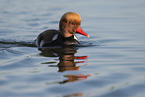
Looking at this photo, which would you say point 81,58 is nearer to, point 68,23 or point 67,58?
point 67,58

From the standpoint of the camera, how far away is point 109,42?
10.1 m

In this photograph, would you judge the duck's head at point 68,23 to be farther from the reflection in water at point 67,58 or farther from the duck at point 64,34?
the reflection in water at point 67,58

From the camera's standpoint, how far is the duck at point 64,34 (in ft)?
29.8

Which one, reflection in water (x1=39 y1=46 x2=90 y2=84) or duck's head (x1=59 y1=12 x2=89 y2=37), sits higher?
duck's head (x1=59 y1=12 x2=89 y2=37)

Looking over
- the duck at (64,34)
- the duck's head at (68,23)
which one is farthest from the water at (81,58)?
the duck's head at (68,23)

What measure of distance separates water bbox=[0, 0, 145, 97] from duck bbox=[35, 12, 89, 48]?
27 cm

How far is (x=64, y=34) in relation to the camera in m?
9.42

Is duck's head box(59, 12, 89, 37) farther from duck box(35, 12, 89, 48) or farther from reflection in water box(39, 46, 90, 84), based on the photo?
reflection in water box(39, 46, 90, 84)

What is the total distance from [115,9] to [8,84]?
38.1 ft

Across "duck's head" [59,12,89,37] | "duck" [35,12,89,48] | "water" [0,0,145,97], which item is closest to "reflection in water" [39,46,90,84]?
"water" [0,0,145,97]

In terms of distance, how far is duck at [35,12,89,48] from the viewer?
357 inches

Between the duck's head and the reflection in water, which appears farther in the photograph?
the duck's head

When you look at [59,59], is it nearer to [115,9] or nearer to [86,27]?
[86,27]

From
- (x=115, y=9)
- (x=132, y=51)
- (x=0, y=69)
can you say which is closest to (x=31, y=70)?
(x=0, y=69)
